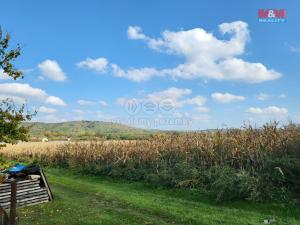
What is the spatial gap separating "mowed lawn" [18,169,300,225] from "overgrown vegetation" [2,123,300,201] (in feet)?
2.10

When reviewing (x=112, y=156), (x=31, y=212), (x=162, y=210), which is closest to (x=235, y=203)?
(x=162, y=210)

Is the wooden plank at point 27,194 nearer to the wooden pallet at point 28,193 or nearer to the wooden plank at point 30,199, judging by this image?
the wooden pallet at point 28,193

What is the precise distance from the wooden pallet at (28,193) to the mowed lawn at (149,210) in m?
0.46

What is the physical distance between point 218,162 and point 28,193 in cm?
798

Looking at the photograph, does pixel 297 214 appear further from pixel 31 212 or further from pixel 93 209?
pixel 31 212

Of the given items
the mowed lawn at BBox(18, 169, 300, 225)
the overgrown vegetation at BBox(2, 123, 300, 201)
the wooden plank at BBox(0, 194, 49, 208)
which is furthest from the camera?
the wooden plank at BBox(0, 194, 49, 208)

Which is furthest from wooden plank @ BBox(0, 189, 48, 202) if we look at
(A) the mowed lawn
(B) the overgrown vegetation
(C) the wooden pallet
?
(B) the overgrown vegetation

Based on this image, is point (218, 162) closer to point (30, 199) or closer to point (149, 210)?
point (149, 210)

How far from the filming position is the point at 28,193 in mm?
12484

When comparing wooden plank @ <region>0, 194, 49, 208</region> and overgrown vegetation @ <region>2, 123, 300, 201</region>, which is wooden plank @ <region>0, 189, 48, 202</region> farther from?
overgrown vegetation @ <region>2, 123, 300, 201</region>

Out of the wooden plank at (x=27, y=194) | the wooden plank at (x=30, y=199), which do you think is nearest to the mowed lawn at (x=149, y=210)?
the wooden plank at (x=30, y=199)

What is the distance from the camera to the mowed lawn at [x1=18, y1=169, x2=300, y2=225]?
965 centimetres

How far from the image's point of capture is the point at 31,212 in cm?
1135

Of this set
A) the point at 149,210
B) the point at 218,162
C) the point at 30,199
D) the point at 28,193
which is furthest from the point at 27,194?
the point at 218,162
